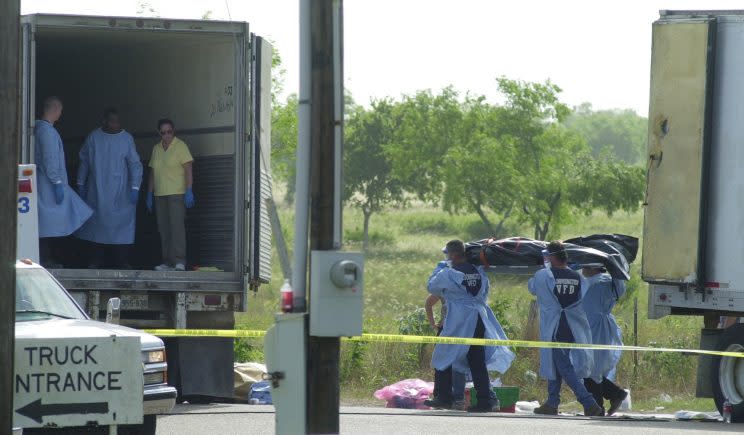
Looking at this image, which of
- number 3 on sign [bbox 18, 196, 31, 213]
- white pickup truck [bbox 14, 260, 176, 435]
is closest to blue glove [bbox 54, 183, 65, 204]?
number 3 on sign [bbox 18, 196, 31, 213]

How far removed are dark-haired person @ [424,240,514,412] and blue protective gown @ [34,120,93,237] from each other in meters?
3.83

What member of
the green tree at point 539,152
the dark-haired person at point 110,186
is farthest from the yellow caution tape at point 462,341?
the green tree at point 539,152

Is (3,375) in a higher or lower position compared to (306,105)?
lower

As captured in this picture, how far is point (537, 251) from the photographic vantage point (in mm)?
16141

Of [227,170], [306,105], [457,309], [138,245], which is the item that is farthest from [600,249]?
[306,105]

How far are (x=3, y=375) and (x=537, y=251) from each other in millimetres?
7796

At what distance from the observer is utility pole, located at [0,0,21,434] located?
32.0 ft


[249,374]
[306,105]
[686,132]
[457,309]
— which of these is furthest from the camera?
[249,374]

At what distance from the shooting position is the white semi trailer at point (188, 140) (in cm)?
1462

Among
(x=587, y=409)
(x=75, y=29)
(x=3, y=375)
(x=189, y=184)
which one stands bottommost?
(x=587, y=409)

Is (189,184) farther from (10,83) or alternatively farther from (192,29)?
(10,83)

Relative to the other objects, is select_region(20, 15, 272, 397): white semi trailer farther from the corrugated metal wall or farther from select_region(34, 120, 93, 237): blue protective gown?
select_region(34, 120, 93, 237): blue protective gown

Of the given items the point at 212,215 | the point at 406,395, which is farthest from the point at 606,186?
the point at 212,215

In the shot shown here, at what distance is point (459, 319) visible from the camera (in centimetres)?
1539
